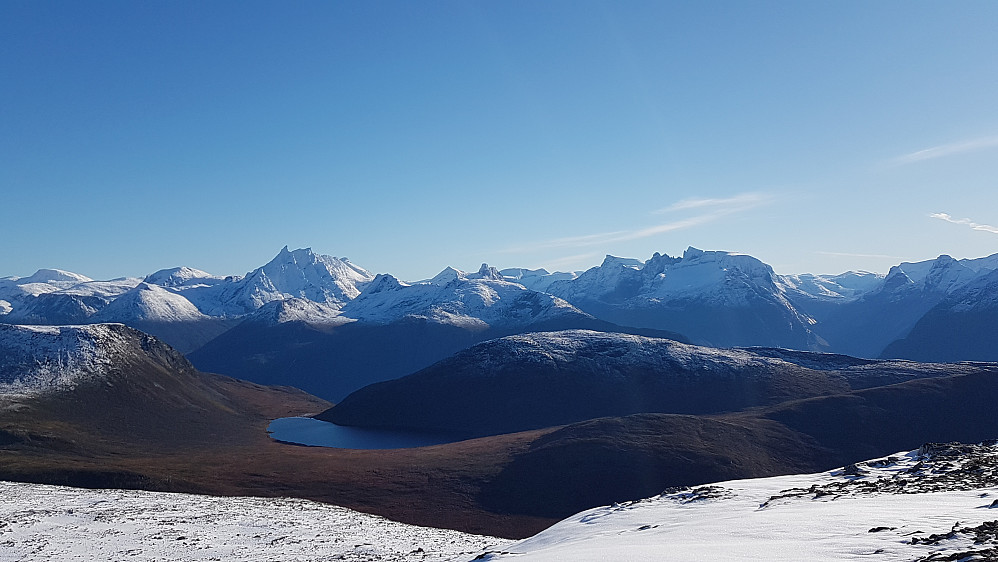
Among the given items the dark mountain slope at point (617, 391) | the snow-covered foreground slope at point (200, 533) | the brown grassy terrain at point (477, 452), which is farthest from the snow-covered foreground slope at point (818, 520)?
the dark mountain slope at point (617, 391)

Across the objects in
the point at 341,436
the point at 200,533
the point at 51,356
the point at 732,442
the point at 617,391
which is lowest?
the point at 732,442

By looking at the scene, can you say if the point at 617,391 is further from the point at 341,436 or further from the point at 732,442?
the point at 341,436

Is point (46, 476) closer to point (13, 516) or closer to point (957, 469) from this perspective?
point (13, 516)

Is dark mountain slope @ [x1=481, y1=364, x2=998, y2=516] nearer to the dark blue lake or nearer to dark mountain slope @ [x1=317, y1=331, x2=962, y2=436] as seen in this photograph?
dark mountain slope @ [x1=317, y1=331, x2=962, y2=436]

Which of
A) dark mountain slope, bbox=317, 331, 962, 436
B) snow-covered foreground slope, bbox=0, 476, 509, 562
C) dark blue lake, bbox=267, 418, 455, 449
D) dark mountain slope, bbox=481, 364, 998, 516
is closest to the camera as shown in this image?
snow-covered foreground slope, bbox=0, 476, 509, 562

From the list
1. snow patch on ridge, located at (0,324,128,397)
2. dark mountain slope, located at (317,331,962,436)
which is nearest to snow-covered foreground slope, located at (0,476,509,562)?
snow patch on ridge, located at (0,324,128,397)

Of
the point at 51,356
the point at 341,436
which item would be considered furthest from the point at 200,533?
the point at 51,356
